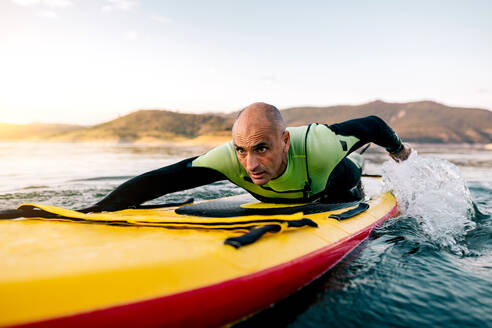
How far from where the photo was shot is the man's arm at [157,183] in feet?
9.45

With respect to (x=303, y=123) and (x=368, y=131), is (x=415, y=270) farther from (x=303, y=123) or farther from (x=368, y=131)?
(x=303, y=123)

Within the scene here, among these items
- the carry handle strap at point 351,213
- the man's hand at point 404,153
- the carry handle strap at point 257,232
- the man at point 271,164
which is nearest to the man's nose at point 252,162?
the man at point 271,164

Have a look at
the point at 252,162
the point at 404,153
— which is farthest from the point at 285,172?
the point at 404,153

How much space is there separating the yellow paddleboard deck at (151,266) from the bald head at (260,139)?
0.39m

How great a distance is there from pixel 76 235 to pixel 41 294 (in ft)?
2.84

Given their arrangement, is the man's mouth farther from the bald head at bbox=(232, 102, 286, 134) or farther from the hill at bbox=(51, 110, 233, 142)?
the hill at bbox=(51, 110, 233, 142)

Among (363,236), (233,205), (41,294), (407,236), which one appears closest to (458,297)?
(363,236)

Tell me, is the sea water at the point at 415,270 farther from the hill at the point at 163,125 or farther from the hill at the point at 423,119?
the hill at the point at 163,125

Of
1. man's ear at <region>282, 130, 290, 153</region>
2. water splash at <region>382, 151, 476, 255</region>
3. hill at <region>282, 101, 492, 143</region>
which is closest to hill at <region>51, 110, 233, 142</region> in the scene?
hill at <region>282, 101, 492, 143</region>

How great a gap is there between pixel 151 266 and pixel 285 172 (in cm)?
145

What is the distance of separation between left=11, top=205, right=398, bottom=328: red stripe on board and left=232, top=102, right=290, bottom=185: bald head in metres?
0.72

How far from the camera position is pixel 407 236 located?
11.1 feet

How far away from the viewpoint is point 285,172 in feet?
9.10

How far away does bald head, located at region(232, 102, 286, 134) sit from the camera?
95.5 inches
